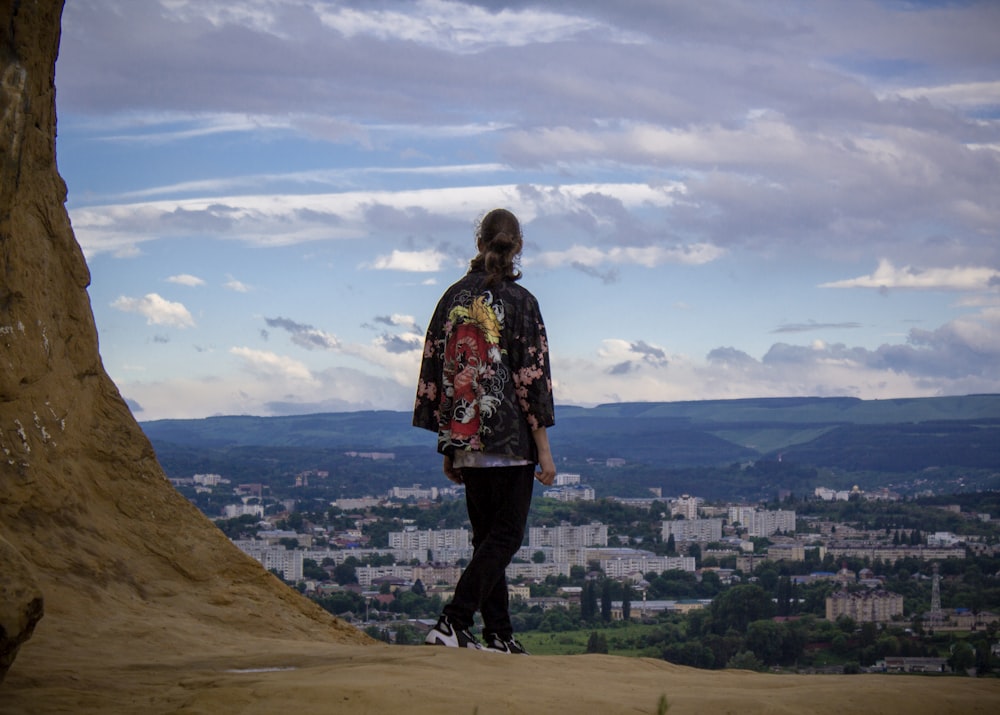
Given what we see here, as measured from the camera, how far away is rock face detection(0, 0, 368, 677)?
766 cm

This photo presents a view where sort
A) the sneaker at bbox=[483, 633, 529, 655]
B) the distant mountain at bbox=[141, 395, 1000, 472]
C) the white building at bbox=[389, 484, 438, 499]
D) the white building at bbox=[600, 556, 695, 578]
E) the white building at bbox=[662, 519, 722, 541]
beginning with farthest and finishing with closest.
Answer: the distant mountain at bbox=[141, 395, 1000, 472]
the white building at bbox=[389, 484, 438, 499]
the white building at bbox=[662, 519, 722, 541]
the white building at bbox=[600, 556, 695, 578]
the sneaker at bbox=[483, 633, 529, 655]

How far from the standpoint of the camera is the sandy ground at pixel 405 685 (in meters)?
5.14

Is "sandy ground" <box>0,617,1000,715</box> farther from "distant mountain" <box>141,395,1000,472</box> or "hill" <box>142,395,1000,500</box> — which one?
"distant mountain" <box>141,395,1000,472</box>

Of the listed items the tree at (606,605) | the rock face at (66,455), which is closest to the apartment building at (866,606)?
the tree at (606,605)

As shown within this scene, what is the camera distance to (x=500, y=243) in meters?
6.78

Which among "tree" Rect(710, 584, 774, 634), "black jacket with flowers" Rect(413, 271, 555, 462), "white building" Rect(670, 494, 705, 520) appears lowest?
"tree" Rect(710, 584, 774, 634)

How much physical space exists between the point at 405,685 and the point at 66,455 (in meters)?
4.23

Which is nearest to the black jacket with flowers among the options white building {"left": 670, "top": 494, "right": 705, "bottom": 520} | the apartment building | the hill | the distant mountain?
the apartment building

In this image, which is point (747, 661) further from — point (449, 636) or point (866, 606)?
point (449, 636)

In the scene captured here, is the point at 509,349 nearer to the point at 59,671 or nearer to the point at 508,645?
the point at 508,645

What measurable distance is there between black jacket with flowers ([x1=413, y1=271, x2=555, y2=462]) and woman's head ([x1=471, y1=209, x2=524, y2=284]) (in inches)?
Answer: 2.4

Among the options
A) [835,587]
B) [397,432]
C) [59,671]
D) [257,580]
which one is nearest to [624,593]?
[835,587]

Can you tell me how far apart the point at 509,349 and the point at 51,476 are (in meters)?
3.47

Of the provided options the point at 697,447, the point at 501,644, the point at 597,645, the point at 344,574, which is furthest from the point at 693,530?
the point at 697,447
